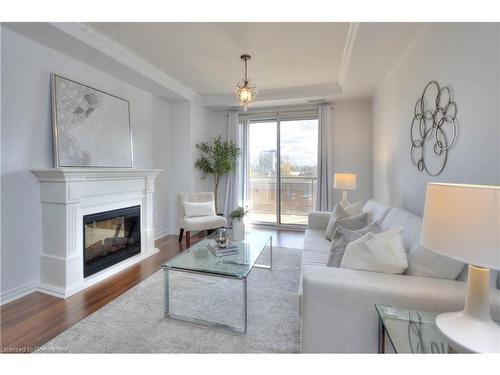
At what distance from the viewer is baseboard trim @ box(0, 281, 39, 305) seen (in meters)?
2.13

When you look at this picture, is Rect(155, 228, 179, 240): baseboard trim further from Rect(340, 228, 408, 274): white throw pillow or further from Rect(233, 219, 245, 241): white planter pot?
Rect(340, 228, 408, 274): white throw pillow

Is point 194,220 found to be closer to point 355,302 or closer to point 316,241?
point 316,241

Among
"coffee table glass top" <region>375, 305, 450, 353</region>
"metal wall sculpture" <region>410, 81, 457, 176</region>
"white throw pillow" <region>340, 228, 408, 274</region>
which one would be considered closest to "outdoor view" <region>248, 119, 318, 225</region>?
"metal wall sculpture" <region>410, 81, 457, 176</region>

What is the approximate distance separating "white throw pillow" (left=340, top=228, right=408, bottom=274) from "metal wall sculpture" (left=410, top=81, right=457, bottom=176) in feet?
2.85

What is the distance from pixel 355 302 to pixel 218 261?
1187 mm

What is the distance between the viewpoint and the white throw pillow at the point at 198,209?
3.88 metres

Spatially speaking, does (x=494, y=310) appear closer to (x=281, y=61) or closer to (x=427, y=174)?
(x=427, y=174)

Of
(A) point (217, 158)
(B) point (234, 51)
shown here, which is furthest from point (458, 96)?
(A) point (217, 158)

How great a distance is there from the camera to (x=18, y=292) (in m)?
2.23

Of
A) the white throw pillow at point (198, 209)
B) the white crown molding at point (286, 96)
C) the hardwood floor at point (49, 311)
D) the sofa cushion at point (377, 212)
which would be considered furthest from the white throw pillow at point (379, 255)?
the white crown molding at point (286, 96)

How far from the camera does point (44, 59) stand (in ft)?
7.98

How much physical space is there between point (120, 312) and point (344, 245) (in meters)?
1.89
